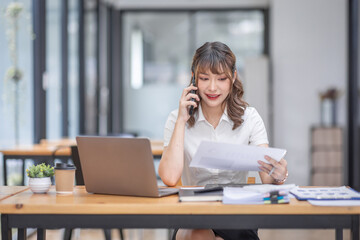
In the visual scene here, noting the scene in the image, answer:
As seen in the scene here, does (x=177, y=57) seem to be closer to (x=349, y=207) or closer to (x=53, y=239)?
(x=53, y=239)

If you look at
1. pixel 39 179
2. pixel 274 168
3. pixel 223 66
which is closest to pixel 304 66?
pixel 223 66

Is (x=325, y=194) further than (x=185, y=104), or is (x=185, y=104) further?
(x=185, y=104)

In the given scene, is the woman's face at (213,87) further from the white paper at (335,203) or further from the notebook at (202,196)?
the white paper at (335,203)

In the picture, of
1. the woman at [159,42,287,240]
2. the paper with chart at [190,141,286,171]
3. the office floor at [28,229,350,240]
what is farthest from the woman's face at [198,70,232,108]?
the office floor at [28,229,350,240]

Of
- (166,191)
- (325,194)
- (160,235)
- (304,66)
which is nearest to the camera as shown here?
(325,194)

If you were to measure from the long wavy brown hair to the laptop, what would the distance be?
564 millimetres

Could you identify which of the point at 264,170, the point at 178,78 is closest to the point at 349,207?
the point at 264,170

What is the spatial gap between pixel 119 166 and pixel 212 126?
2.17 ft

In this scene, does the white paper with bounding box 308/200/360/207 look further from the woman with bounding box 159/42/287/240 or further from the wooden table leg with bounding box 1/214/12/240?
the wooden table leg with bounding box 1/214/12/240

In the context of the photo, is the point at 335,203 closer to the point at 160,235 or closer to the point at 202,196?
the point at 202,196

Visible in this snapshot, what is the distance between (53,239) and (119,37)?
4924 mm

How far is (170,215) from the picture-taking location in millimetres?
1620

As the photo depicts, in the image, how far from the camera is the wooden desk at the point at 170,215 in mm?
1606

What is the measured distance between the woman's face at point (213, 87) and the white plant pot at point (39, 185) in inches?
28.6
